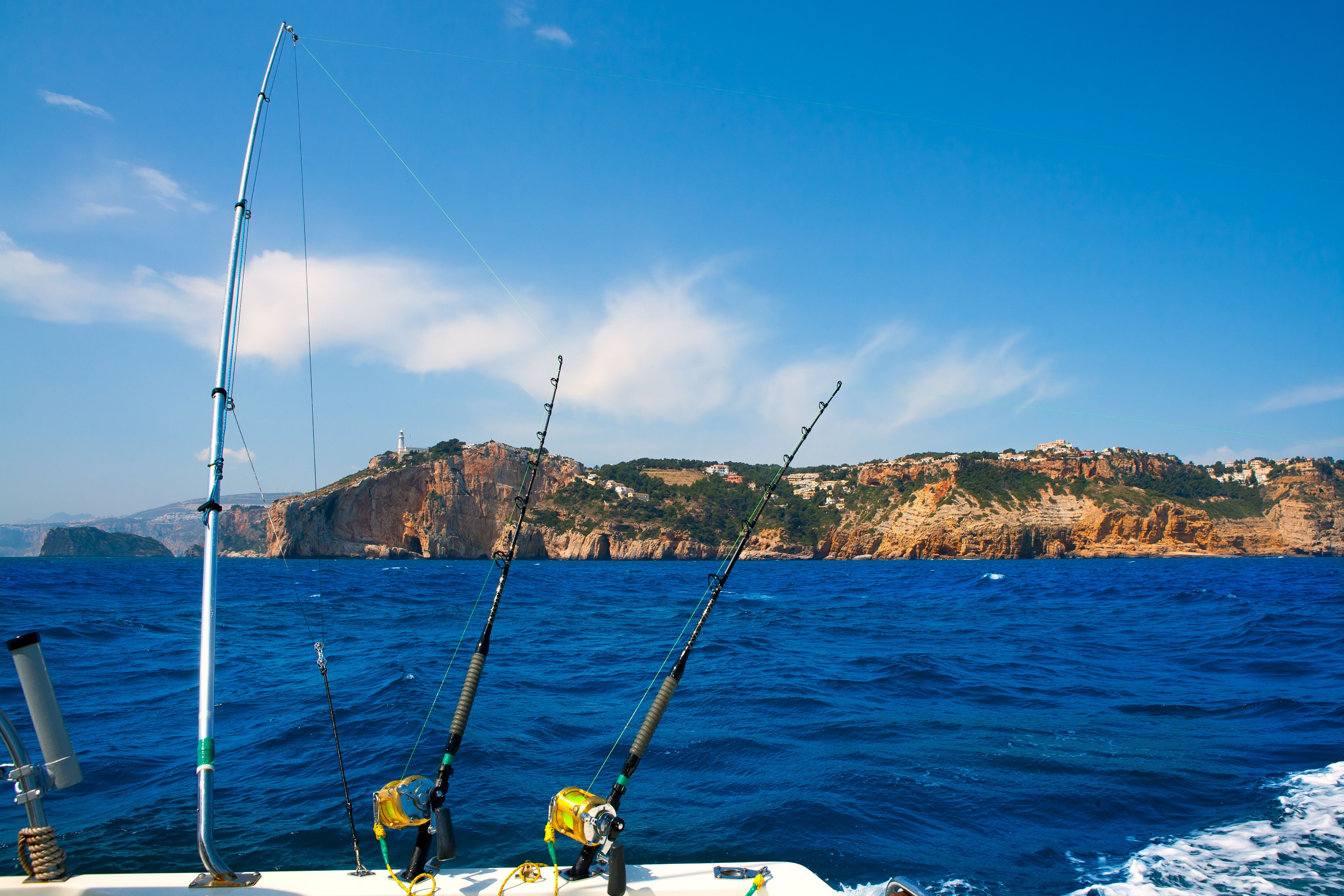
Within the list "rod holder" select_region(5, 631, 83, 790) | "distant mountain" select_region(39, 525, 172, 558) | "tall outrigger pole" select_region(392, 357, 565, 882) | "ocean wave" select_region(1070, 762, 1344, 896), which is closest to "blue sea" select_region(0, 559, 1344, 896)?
"ocean wave" select_region(1070, 762, 1344, 896)

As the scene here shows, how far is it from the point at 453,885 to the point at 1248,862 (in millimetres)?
6885

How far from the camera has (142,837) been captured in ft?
20.2

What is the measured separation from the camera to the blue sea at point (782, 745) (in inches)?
244

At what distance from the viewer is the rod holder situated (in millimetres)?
3238

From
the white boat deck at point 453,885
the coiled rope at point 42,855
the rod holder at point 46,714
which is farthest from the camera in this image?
the white boat deck at point 453,885

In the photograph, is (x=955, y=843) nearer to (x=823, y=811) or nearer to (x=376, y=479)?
(x=823, y=811)

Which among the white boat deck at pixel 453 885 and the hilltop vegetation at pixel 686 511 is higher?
the hilltop vegetation at pixel 686 511

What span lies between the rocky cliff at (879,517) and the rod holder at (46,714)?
97.1 m

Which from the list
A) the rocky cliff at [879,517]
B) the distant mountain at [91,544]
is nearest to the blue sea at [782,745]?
the rocky cliff at [879,517]

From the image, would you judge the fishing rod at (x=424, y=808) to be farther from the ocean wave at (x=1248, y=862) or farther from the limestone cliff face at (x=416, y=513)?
the limestone cliff face at (x=416, y=513)

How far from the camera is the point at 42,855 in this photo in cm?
344

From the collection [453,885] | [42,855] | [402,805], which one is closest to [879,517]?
[453,885]

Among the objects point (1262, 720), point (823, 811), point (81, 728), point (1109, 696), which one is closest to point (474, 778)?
point (823, 811)

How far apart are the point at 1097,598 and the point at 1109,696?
2379cm
